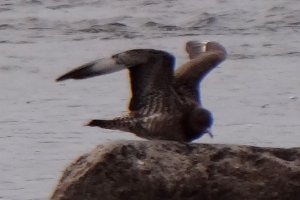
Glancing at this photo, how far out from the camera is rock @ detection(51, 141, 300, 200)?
308 inches

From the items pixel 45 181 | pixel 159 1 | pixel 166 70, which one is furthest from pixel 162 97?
pixel 159 1

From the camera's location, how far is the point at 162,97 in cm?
879

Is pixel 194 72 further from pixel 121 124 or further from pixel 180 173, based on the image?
pixel 180 173

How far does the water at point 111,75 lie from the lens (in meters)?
11.1

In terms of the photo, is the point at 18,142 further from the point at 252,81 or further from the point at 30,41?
the point at 30,41

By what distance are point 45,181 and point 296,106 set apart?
295 centimetres

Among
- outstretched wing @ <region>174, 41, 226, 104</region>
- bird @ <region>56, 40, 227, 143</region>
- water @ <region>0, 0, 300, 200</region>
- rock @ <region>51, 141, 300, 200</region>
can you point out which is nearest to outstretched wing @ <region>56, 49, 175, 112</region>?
bird @ <region>56, 40, 227, 143</region>

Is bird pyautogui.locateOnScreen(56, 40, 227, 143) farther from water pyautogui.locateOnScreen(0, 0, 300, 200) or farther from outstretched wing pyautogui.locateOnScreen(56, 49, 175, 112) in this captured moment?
water pyautogui.locateOnScreen(0, 0, 300, 200)

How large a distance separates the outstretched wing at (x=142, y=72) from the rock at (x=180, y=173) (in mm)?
645

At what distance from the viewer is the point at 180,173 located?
792 cm

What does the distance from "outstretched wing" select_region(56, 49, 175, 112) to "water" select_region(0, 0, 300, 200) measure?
4.63 ft

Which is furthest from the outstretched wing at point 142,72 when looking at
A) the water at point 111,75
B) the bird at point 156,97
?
the water at point 111,75

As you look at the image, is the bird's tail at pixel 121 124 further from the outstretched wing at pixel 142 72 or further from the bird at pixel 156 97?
the outstretched wing at pixel 142 72

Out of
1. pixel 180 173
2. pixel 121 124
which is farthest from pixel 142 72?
pixel 180 173
